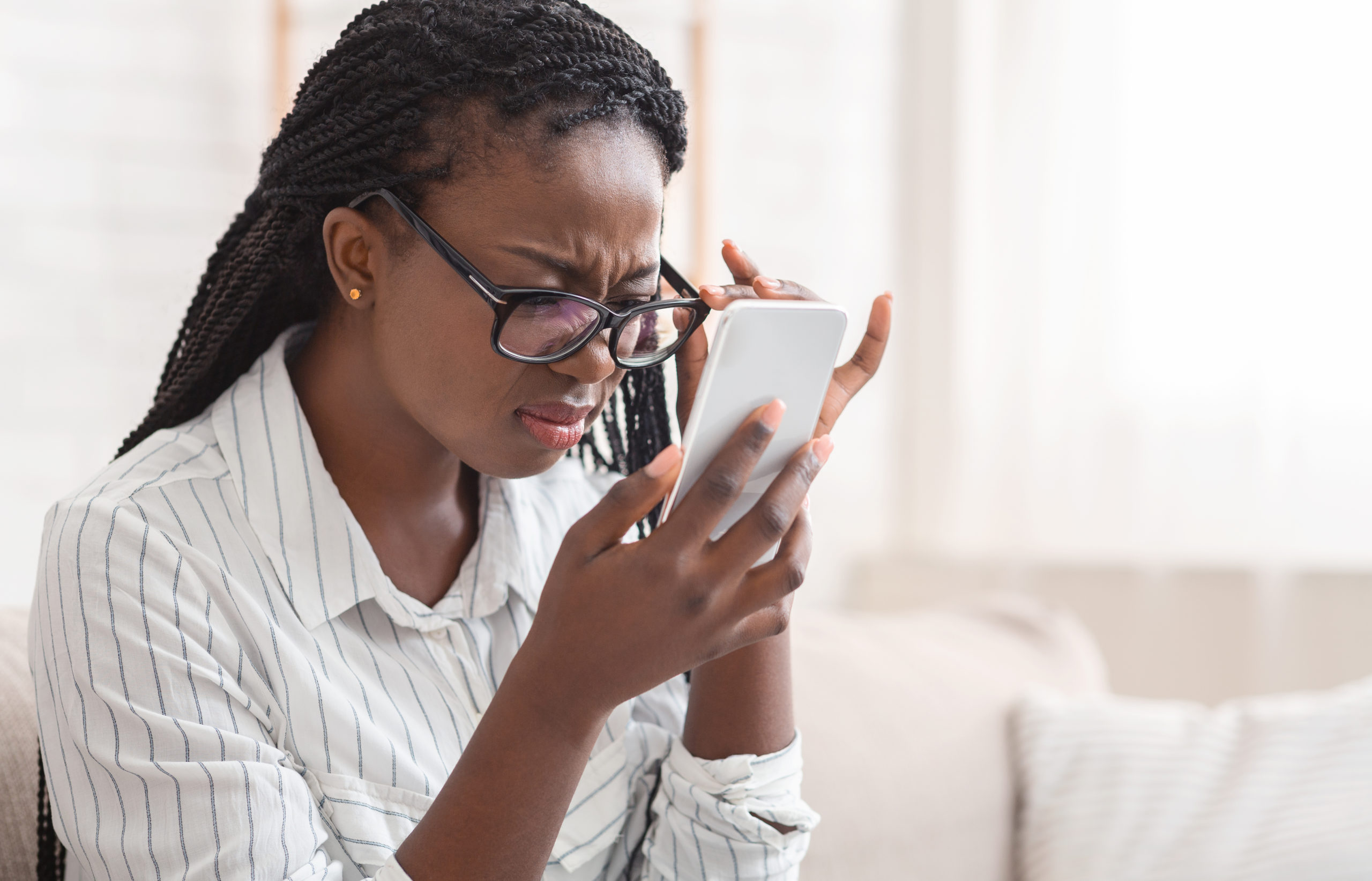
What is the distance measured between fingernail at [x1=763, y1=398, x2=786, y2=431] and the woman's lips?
21cm

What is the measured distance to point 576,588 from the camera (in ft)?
2.19

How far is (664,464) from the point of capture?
0.64 metres

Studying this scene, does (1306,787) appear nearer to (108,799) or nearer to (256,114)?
(108,799)

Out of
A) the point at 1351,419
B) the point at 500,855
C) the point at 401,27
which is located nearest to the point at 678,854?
the point at 500,855

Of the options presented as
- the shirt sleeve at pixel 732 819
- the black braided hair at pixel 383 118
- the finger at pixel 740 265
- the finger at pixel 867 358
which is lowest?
the shirt sleeve at pixel 732 819

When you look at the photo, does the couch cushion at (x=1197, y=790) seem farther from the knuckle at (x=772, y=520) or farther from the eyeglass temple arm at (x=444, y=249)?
the eyeglass temple arm at (x=444, y=249)

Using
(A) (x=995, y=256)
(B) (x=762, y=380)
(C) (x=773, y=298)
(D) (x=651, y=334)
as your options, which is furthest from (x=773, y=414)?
(A) (x=995, y=256)

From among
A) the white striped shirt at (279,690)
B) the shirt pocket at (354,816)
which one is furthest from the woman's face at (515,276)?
the shirt pocket at (354,816)

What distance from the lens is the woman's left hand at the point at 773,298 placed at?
78cm

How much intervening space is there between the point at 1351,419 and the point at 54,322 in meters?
1.94

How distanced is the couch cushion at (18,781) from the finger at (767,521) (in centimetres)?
61

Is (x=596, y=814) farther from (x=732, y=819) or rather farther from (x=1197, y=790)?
(x=1197, y=790)

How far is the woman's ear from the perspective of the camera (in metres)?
Answer: 0.82

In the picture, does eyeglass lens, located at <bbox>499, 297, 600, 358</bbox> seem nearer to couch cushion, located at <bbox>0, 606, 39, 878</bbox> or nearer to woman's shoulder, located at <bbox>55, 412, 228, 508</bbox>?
woman's shoulder, located at <bbox>55, 412, 228, 508</bbox>
